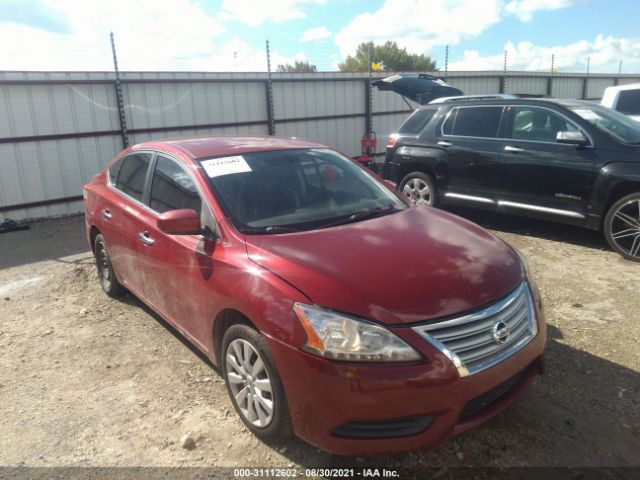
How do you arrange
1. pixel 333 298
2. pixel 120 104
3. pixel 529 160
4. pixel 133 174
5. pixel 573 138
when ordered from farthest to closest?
pixel 120 104 → pixel 529 160 → pixel 573 138 → pixel 133 174 → pixel 333 298

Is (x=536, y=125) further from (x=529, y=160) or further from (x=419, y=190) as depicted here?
(x=419, y=190)

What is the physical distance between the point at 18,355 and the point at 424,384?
10.9 ft

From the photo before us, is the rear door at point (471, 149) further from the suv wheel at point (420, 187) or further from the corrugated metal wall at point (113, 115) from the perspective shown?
the corrugated metal wall at point (113, 115)

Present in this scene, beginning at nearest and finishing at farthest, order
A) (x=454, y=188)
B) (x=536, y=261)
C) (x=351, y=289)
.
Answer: (x=351, y=289) → (x=536, y=261) → (x=454, y=188)

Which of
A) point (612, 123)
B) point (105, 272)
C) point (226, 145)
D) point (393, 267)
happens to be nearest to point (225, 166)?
point (226, 145)

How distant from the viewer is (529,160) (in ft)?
19.9

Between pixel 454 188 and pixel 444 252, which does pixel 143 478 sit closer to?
pixel 444 252

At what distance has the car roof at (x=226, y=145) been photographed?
3506 millimetres

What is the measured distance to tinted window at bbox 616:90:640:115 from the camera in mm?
8734

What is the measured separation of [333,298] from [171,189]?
1.78m

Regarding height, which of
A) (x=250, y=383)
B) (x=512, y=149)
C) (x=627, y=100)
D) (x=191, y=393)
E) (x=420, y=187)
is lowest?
(x=191, y=393)

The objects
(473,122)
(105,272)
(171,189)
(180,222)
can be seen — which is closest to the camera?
(180,222)

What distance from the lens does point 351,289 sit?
232 centimetres

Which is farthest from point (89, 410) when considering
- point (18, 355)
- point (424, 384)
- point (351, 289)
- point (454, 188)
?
point (454, 188)
